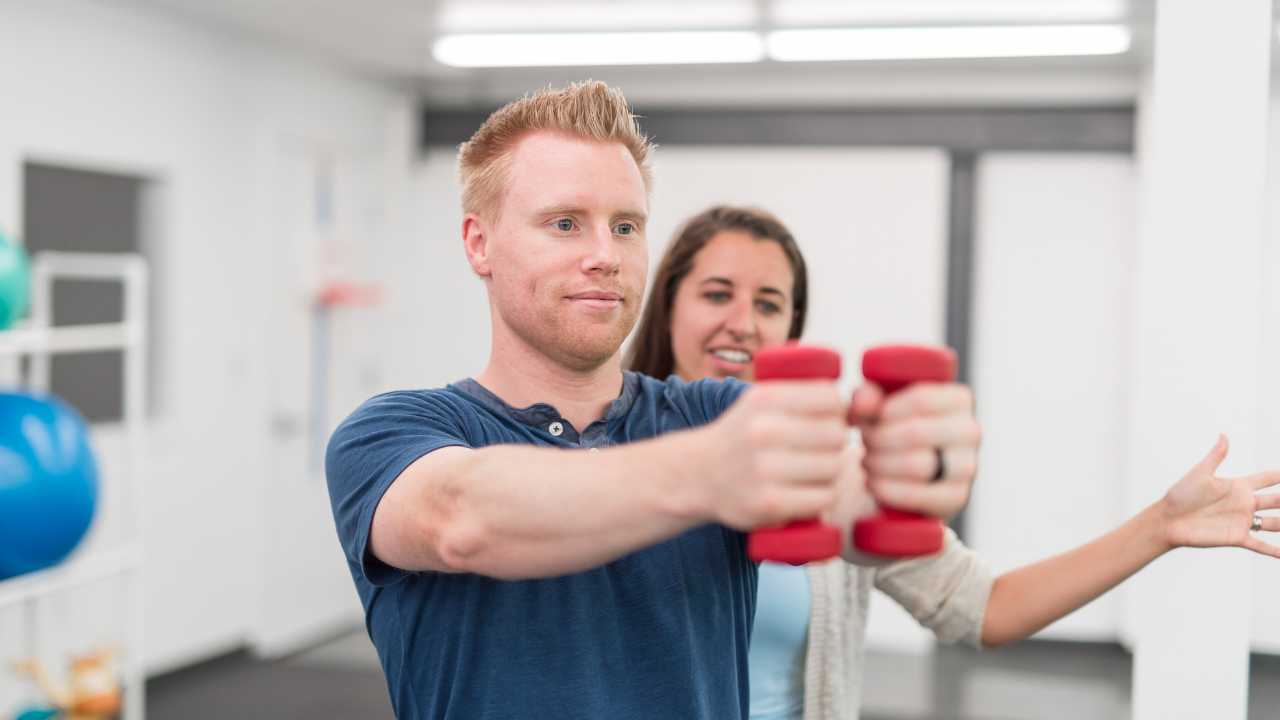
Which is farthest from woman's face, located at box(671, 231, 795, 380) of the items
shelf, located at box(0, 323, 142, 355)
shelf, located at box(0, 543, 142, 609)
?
shelf, located at box(0, 543, 142, 609)

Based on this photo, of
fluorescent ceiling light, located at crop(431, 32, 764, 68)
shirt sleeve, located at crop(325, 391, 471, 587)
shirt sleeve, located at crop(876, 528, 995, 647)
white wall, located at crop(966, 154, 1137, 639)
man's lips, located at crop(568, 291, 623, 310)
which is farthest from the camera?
white wall, located at crop(966, 154, 1137, 639)

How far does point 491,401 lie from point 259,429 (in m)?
3.99

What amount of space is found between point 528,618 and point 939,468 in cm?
45

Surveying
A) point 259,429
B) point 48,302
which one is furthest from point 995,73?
point 48,302

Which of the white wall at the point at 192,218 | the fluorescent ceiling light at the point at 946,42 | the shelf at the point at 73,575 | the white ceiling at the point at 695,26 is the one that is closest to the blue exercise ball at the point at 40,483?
the shelf at the point at 73,575

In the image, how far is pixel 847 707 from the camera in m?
1.53

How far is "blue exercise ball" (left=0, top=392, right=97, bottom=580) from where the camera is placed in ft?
7.99

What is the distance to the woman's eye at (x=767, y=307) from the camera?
5.81 ft

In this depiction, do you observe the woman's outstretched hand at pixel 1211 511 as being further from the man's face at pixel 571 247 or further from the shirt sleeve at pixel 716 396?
the man's face at pixel 571 247

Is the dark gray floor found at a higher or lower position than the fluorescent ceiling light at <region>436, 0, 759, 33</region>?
lower

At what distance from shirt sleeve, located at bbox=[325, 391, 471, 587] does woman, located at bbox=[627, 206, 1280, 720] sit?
375 millimetres

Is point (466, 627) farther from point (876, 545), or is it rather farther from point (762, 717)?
point (762, 717)

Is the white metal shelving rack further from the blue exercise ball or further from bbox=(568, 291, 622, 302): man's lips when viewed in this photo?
bbox=(568, 291, 622, 302): man's lips

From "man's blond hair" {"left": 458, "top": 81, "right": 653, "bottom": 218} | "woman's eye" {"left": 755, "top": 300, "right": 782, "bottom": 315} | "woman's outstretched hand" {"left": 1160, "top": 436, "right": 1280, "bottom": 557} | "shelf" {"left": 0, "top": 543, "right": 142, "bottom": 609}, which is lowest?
"shelf" {"left": 0, "top": 543, "right": 142, "bottom": 609}
